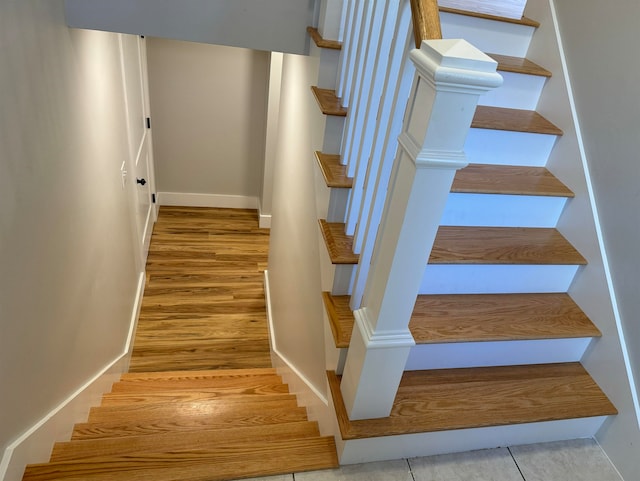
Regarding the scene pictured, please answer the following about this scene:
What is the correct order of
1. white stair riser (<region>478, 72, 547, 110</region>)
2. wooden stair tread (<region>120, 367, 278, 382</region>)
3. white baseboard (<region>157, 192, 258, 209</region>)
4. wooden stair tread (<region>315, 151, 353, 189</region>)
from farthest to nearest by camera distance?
white baseboard (<region>157, 192, 258, 209</region>), wooden stair tread (<region>120, 367, 278, 382</region>), white stair riser (<region>478, 72, 547, 110</region>), wooden stair tread (<region>315, 151, 353, 189</region>)

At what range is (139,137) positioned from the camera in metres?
3.80

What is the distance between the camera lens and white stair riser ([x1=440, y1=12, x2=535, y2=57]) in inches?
79.4

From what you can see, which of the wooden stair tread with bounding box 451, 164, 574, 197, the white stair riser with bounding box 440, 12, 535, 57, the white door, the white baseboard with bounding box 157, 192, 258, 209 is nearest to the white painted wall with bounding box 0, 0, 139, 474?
the white door

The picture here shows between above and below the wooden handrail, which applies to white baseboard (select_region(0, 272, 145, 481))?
below

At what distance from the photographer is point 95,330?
230cm

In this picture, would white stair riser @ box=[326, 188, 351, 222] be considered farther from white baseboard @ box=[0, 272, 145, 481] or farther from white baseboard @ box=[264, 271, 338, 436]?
white baseboard @ box=[0, 272, 145, 481]

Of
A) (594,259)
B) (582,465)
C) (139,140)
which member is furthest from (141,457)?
(139,140)

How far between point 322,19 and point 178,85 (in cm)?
295

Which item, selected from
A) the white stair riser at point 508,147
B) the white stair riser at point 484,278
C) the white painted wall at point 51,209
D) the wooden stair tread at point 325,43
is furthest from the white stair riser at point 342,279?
the white painted wall at point 51,209

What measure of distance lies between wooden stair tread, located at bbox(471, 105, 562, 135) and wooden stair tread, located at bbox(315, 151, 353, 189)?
1.77ft

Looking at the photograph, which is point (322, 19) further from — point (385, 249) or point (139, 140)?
point (139, 140)

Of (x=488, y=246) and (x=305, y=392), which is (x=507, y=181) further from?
(x=305, y=392)

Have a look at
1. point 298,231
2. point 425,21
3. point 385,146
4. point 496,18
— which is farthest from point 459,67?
point 298,231

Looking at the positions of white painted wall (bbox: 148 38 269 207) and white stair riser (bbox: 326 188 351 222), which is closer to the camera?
white stair riser (bbox: 326 188 351 222)
